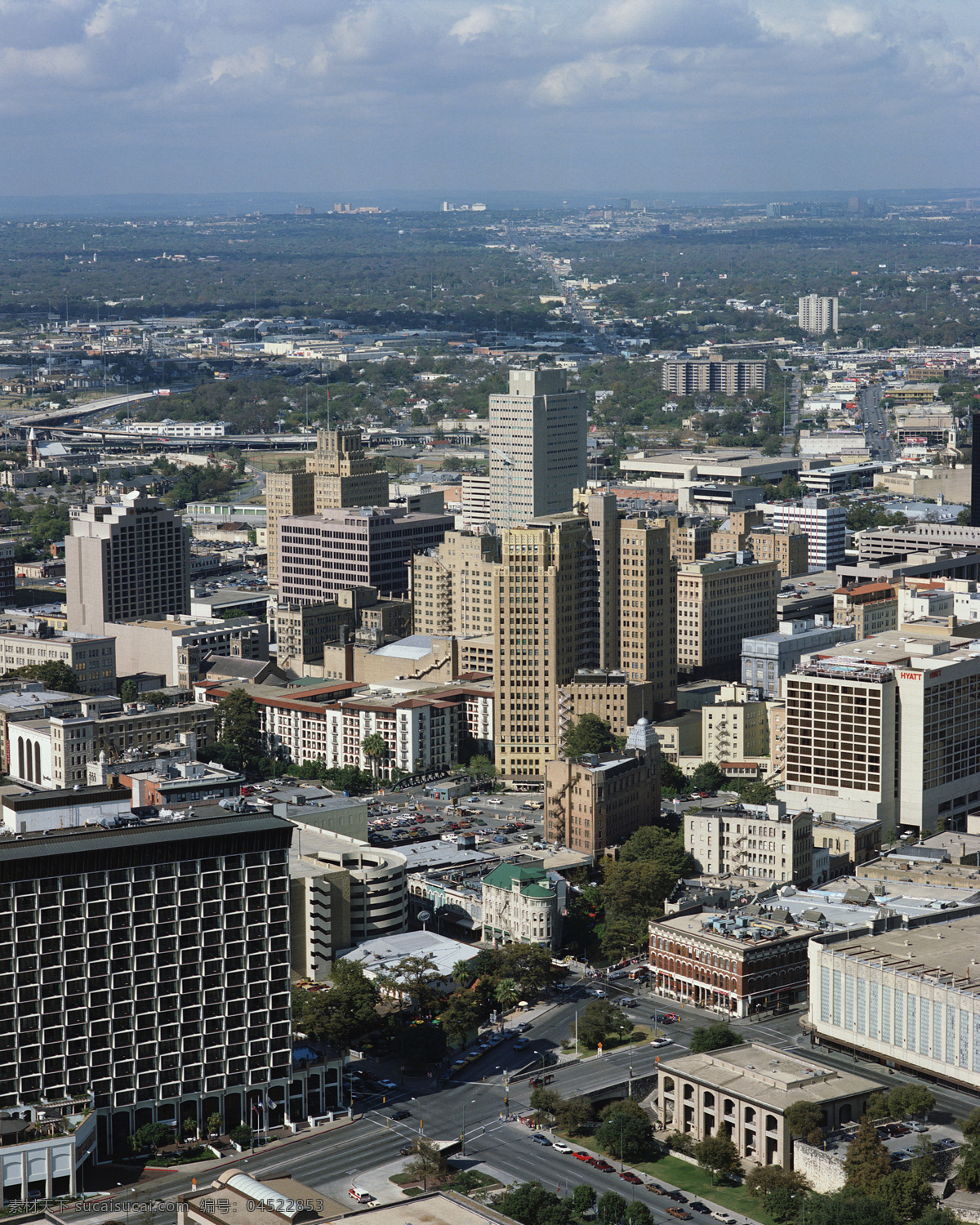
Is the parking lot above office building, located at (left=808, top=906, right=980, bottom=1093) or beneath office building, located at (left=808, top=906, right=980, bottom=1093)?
beneath

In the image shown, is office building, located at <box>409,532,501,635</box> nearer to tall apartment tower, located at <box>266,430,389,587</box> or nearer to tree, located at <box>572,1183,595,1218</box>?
tall apartment tower, located at <box>266,430,389,587</box>

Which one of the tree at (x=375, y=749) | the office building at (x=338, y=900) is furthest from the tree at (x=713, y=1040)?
the tree at (x=375, y=749)

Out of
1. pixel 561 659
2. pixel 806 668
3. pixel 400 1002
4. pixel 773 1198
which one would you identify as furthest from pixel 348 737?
pixel 773 1198

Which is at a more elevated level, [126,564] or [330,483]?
[330,483]

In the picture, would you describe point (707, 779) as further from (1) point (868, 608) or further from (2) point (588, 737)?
(1) point (868, 608)

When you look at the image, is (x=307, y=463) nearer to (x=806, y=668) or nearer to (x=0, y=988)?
(x=806, y=668)

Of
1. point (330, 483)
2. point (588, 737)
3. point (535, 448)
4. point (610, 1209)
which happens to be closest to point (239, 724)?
point (588, 737)

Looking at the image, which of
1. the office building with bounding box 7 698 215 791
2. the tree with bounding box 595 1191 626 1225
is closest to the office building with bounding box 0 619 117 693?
the office building with bounding box 7 698 215 791
